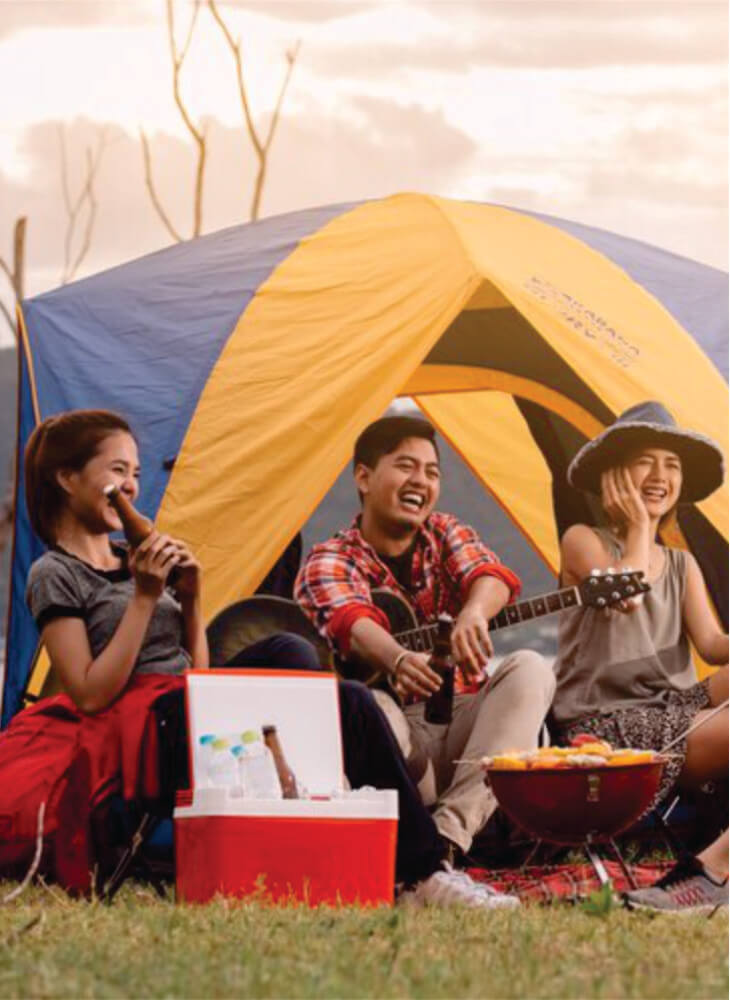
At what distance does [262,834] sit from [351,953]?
74cm

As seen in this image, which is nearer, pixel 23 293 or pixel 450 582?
pixel 450 582

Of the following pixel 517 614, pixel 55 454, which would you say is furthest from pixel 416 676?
pixel 55 454

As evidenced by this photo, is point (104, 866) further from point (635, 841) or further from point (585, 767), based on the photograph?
point (635, 841)

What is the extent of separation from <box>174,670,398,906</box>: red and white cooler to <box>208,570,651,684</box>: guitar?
886mm

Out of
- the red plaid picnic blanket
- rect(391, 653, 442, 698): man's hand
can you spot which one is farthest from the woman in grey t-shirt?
the red plaid picnic blanket

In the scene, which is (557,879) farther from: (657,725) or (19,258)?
(19,258)

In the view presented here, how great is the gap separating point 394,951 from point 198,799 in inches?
30.7

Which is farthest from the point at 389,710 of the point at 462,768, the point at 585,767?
the point at 585,767

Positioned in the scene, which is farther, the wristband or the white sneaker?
the wristband

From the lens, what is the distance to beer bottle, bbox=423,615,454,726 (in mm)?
4730

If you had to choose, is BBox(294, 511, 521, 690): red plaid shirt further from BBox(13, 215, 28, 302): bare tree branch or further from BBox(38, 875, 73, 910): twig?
BBox(13, 215, 28, 302): bare tree branch

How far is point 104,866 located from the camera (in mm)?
4395

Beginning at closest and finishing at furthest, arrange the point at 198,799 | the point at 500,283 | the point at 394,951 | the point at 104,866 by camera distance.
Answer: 1. the point at 394,951
2. the point at 198,799
3. the point at 104,866
4. the point at 500,283

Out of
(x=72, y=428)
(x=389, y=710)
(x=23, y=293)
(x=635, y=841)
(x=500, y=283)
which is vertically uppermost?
(x=23, y=293)
